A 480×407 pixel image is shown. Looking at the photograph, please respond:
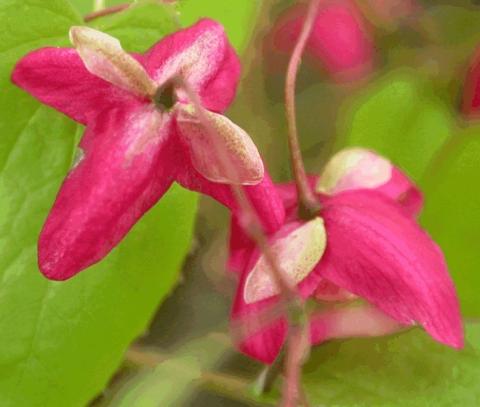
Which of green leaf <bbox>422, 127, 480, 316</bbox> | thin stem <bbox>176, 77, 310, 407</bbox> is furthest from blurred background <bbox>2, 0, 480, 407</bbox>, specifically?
thin stem <bbox>176, 77, 310, 407</bbox>

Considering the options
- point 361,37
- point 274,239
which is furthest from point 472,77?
point 274,239

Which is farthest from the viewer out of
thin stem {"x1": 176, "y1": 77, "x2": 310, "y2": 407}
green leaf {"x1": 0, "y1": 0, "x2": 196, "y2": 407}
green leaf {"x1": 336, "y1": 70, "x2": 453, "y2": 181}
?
green leaf {"x1": 336, "y1": 70, "x2": 453, "y2": 181}

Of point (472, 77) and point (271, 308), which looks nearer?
point (271, 308)

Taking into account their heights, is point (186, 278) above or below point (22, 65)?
below

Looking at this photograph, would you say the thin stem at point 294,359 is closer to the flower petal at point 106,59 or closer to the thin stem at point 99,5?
the flower petal at point 106,59

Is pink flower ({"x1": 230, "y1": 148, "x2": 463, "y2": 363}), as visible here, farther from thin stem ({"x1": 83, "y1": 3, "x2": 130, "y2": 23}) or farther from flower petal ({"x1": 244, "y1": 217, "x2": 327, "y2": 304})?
thin stem ({"x1": 83, "y1": 3, "x2": 130, "y2": 23})

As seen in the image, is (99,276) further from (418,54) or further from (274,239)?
(418,54)

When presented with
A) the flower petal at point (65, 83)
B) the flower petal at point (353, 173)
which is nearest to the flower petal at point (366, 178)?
the flower petal at point (353, 173)
